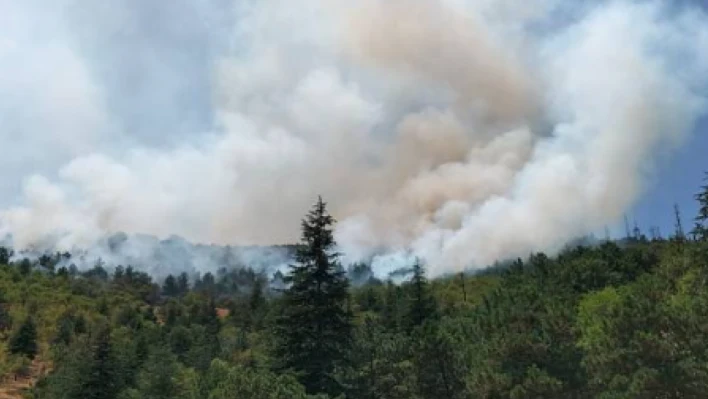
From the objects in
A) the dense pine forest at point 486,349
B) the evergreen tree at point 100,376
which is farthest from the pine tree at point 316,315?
the evergreen tree at point 100,376

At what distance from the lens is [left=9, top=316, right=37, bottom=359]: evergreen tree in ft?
351

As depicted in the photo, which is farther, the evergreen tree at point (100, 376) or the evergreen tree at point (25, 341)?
the evergreen tree at point (25, 341)

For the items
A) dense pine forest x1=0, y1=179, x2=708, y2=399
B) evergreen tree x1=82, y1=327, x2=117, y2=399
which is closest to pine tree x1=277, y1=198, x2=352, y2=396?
dense pine forest x1=0, y1=179, x2=708, y2=399

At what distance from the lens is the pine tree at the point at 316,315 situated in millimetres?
29547

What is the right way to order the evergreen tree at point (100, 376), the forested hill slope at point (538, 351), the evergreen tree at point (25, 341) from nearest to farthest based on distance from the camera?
the forested hill slope at point (538, 351), the evergreen tree at point (100, 376), the evergreen tree at point (25, 341)

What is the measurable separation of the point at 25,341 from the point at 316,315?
94.6 m

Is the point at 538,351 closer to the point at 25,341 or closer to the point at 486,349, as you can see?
the point at 486,349

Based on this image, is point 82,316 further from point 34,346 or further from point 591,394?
point 591,394

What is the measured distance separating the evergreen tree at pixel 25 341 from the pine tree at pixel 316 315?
300 ft

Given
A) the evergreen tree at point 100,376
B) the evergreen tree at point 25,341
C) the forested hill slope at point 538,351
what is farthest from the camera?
the evergreen tree at point 25,341

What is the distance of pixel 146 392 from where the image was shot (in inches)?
1893

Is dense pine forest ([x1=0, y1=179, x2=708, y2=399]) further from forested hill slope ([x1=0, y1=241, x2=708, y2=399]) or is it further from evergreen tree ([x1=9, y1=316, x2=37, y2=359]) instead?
evergreen tree ([x1=9, y1=316, x2=37, y2=359])

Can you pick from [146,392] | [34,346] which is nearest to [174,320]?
[34,346]

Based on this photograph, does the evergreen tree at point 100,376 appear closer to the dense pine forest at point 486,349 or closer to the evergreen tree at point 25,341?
the dense pine forest at point 486,349
